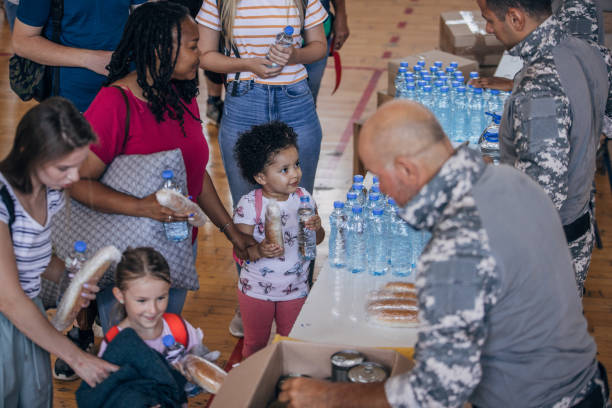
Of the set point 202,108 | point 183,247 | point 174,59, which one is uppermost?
point 174,59

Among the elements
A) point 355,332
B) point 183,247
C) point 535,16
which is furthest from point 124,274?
point 535,16

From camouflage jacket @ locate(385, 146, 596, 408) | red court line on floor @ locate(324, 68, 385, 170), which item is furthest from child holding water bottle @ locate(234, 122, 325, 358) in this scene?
red court line on floor @ locate(324, 68, 385, 170)

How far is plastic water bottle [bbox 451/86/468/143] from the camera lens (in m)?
4.18

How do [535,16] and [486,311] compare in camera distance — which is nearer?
[486,311]

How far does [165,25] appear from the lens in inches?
107

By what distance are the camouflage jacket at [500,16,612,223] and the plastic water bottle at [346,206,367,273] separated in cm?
71

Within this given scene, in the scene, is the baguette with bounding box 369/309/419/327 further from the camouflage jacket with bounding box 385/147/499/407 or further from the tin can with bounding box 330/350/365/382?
the camouflage jacket with bounding box 385/147/499/407

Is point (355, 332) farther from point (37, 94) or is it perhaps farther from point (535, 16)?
point (37, 94)

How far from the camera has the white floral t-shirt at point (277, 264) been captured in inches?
130

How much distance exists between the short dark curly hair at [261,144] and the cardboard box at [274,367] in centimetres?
120

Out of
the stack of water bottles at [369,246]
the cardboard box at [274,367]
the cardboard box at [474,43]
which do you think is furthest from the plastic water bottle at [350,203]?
the cardboard box at [474,43]

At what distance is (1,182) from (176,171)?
66cm

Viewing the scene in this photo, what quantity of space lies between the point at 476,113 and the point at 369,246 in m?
1.58

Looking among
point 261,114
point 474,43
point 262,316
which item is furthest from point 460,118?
point 474,43
